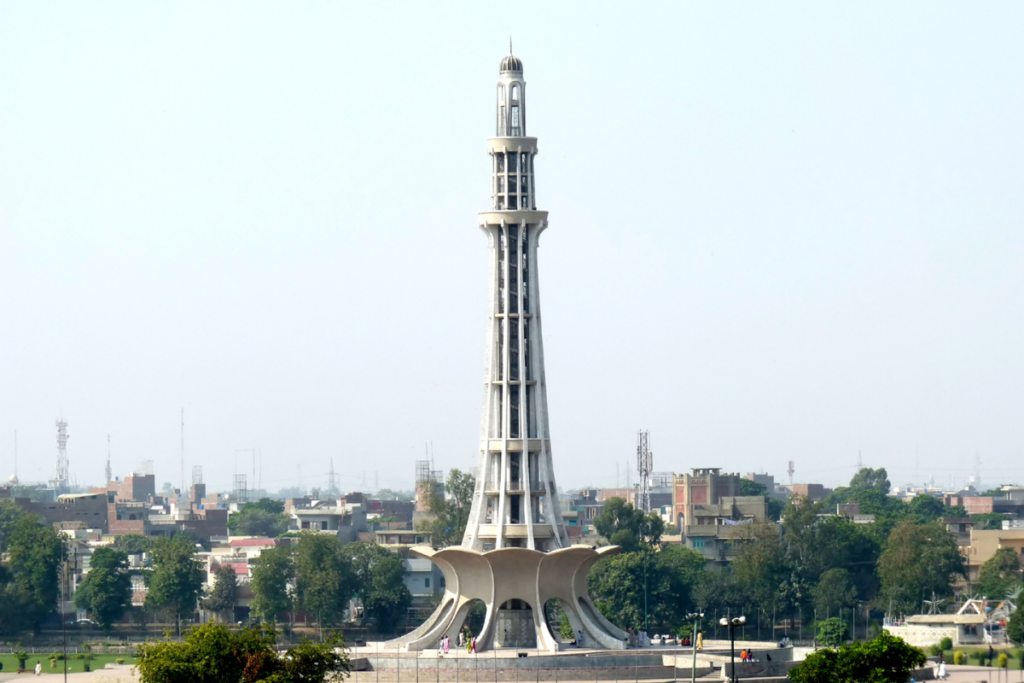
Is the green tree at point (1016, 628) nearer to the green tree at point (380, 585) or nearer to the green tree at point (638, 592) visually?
the green tree at point (638, 592)

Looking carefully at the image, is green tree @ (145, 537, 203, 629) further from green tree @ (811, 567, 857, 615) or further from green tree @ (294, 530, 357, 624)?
green tree @ (811, 567, 857, 615)

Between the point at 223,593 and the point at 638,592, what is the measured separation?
23.9 metres

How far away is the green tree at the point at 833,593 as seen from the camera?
10656 cm

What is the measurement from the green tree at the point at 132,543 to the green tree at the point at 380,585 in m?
29.5

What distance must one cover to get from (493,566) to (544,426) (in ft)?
16.8

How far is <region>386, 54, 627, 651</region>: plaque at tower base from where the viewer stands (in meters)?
74.1

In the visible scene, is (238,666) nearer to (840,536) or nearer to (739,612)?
(739,612)

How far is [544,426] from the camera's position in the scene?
7569 centimetres

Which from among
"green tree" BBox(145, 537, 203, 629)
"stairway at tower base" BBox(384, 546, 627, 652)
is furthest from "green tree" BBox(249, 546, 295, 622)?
"stairway at tower base" BBox(384, 546, 627, 652)

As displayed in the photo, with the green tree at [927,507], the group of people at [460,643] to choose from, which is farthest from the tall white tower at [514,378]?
the green tree at [927,507]

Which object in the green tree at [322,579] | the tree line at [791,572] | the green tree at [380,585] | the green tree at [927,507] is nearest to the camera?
the tree line at [791,572]

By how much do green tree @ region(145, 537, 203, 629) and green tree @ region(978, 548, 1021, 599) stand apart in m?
37.4

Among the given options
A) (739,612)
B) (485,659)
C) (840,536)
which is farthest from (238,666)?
(840,536)

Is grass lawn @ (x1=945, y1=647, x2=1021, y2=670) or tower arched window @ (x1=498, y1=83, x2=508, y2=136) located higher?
tower arched window @ (x1=498, y1=83, x2=508, y2=136)
